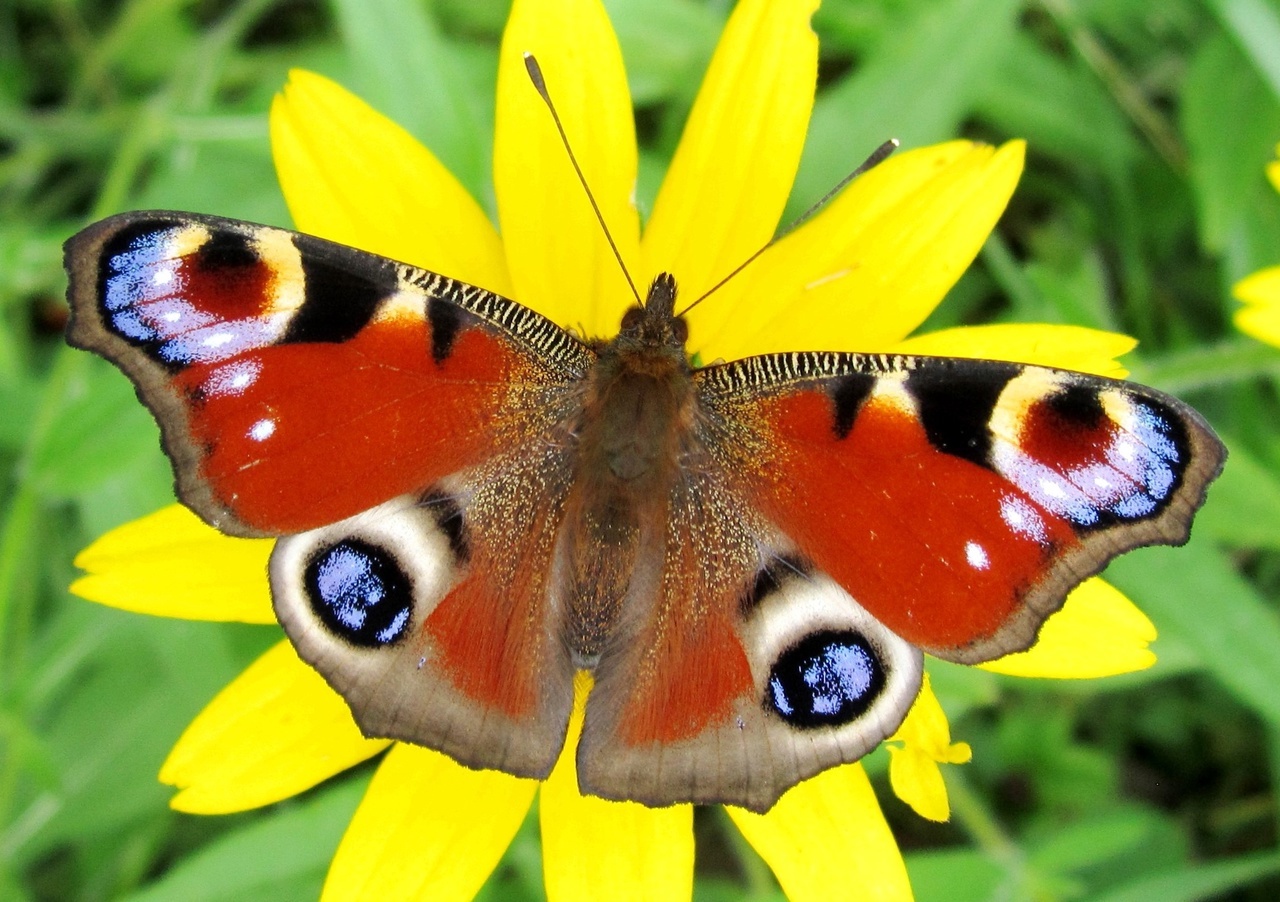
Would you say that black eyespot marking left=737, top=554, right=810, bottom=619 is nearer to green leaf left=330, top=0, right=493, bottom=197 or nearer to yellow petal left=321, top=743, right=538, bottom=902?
yellow petal left=321, top=743, right=538, bottom=902

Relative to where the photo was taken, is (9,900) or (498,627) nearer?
(498,627)

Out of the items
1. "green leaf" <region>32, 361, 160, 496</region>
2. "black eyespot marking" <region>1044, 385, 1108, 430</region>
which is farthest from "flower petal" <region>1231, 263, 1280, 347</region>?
"green leaf" <region>32, 361, 160, 496</region>

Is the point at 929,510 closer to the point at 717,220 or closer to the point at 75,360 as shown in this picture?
the point at 717,220

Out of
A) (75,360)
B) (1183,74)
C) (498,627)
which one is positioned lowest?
(75,360)

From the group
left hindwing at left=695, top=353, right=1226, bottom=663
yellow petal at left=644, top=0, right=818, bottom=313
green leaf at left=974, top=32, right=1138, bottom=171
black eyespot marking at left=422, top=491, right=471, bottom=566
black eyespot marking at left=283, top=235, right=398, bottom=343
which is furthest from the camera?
green leaf at left=974, top=32, right=1138, bottom=171

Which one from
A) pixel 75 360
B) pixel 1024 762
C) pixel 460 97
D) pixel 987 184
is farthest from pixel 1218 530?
pixel 75 360
